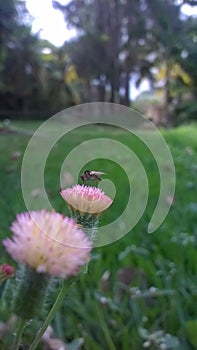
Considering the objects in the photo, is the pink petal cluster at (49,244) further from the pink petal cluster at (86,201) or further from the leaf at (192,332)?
the leaf at (192,332)

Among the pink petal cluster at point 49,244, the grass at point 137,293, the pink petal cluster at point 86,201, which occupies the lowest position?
the grass at point 137,293

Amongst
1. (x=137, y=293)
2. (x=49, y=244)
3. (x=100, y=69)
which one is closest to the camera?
(x=49, y=244)

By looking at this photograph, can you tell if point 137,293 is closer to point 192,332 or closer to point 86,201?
point 192,332

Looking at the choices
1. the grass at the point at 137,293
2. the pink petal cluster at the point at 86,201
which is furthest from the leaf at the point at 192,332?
the pink petal cluster at the point at 86,201

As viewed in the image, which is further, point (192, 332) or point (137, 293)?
point (137, 293)

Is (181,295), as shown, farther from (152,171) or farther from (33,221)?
(152,171)

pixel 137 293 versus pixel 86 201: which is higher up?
pixel 86 201

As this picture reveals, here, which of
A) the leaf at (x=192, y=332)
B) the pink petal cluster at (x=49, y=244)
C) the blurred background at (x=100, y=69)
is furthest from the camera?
the blurred background at (x=100, y=69)

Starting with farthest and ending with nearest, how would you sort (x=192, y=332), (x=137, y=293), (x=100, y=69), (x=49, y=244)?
(x=100, y=69) → (x=137, y=293) → (x=192, y=332) → (x=49, y=244)

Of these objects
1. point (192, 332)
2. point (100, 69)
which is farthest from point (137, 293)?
point (100, 69)
